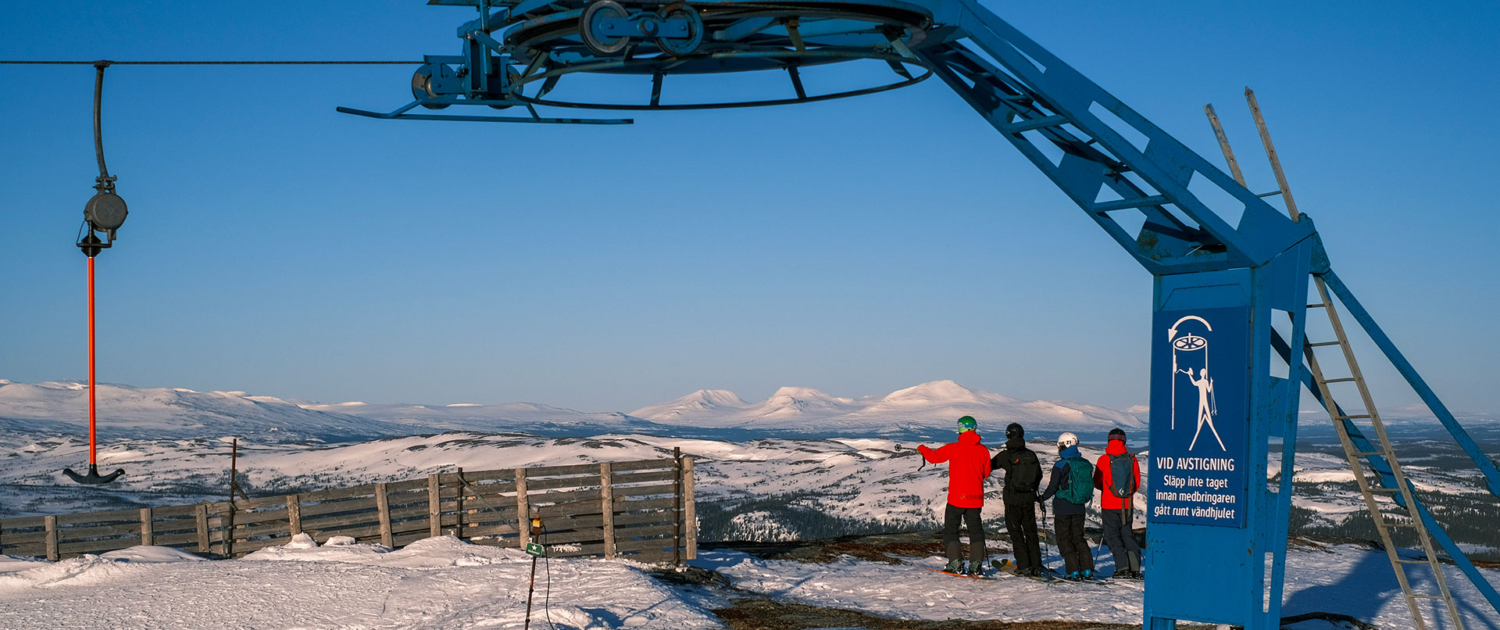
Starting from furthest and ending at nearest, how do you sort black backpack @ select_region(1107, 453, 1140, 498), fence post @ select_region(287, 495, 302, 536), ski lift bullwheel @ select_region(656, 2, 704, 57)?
fence post @ select_region(287, 495, 302, 536) → black backpack @ select_region(1107, 453, 1140, 498) → ski lift bullwheel @ select_region(656, 2, 704, 57)

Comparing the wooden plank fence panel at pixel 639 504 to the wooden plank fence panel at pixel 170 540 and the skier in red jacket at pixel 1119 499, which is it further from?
the wooden plank fence panel at pixel 170 540

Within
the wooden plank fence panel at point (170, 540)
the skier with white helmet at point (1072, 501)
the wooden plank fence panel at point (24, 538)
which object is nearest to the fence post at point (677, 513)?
the skier with white helmet at point (1072, 501)

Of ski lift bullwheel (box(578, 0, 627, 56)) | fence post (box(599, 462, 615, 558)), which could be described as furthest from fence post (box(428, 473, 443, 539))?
ski lift bullwheel (box(578, 0, 627, 56))

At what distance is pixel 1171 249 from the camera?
9.93m

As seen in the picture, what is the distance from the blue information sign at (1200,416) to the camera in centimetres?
955

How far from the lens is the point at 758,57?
1038cm

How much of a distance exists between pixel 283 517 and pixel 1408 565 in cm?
1701

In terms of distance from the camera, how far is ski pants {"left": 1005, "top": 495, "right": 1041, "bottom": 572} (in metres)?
15.4

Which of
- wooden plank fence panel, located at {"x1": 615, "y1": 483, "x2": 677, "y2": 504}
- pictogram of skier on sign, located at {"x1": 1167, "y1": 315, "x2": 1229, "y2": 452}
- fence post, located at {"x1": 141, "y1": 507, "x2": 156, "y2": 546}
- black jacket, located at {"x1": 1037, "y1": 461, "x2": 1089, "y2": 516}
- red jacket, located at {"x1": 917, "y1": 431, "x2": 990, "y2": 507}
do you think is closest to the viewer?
pictogram of skier on sign, located at {"x1": 1167, "y1": 315, "x2": 1229, "y2": 452}

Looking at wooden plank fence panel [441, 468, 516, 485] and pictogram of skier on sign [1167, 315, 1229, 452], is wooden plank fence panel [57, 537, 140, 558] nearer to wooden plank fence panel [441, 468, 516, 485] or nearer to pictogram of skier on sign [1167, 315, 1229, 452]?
wooden plank fence panel [441, 468, 516, 485]

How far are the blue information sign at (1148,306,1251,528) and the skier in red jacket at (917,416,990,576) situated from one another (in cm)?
506

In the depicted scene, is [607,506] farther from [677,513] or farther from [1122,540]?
[1122,540]

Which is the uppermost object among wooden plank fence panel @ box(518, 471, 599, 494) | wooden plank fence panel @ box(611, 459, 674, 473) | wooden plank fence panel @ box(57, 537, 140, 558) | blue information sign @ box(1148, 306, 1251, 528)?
blue information sign @ box(1148, 306, 1251, 528)

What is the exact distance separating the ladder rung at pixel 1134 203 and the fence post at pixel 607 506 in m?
8.78
